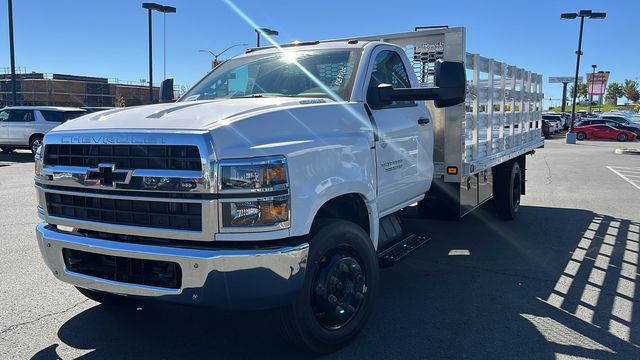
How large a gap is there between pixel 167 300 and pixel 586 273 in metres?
4.60

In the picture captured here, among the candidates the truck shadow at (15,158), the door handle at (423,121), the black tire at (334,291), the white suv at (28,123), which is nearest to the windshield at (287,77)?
the door handle at (423,121)

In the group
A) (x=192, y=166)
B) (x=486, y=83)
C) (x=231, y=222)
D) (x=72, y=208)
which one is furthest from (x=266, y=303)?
(x=486, y=83)

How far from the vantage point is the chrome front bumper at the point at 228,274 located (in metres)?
2.99

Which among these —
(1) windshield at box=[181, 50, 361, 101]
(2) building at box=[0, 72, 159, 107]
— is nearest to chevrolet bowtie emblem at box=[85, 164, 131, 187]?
(1) windshield at box=[181, 50, 361, 101]

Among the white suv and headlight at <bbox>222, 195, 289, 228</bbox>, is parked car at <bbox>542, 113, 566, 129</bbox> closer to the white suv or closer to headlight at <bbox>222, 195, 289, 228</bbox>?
the white suv

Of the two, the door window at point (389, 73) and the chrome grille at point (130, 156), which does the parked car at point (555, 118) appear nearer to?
→ the door window at point (389, 73)

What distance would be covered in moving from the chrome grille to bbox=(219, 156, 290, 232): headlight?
196 millimetres

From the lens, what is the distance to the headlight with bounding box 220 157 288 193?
118 inches

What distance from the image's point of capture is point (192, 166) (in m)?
3.04

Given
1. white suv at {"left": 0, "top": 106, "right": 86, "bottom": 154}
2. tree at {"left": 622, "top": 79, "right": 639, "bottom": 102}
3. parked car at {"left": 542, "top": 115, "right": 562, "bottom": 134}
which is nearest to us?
white suv at {"left": 0, "top": 106, "right": 86, "bottom": 154}

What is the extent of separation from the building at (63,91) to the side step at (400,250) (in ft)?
205

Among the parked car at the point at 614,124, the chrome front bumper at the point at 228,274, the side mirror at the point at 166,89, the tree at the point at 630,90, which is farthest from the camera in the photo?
the tree at the point at 630,90

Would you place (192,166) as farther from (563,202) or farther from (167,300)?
(563,202)

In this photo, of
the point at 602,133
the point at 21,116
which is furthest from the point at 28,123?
the point at 602,133
